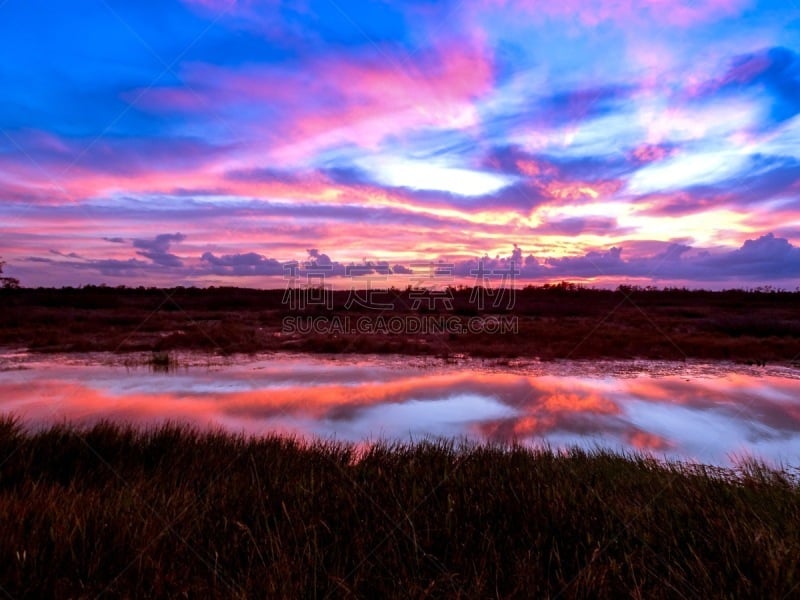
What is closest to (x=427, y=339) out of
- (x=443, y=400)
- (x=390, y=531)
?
(x=443, y=400)

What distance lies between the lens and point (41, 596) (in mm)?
2623

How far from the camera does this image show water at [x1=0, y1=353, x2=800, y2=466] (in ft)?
24.3

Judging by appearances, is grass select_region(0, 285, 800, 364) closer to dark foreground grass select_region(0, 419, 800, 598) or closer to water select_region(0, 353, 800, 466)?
water select_region(0, 353, 800, 466)

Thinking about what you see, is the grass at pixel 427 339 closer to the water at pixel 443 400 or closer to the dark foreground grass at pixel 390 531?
the water at pixel 443 400

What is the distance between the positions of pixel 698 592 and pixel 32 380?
41.0 ft

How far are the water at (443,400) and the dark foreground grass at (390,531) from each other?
2.06 m

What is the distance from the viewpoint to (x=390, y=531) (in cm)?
336

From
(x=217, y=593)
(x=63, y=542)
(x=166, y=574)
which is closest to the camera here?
(x=217, y=593)

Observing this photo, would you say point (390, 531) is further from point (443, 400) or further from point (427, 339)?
point (427, 339)

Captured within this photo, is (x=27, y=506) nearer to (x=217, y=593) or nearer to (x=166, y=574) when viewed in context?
(x=166, y=574)

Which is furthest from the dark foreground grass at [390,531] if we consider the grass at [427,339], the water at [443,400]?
the grass at [427,339]

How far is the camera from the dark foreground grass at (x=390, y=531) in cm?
274

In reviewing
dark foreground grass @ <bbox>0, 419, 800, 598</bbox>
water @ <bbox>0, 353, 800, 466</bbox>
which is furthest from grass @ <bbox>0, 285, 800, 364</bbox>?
dark foreground grass @ <bbox>0, 419, 800, 598</bbox>

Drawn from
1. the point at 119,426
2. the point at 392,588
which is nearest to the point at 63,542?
the point at 392,588
